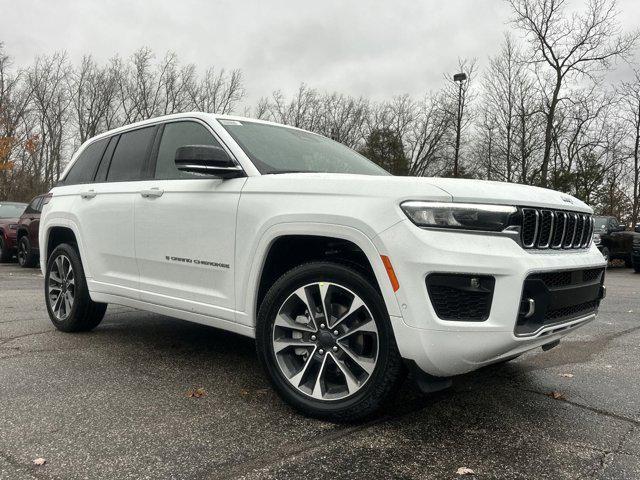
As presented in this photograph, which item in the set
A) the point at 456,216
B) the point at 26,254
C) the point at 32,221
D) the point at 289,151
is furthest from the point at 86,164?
the point at 26,254

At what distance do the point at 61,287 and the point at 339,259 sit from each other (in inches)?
126

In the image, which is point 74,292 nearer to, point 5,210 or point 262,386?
point 262,386

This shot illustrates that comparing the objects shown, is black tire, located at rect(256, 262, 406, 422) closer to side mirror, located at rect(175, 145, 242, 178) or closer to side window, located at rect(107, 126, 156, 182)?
side mirror, located at rect(175, 145, 242, 178)

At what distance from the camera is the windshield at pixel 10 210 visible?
13828 mm

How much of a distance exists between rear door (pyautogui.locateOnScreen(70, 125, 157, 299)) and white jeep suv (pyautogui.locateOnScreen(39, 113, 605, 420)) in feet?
0.07

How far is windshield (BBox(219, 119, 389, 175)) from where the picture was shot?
135 inches

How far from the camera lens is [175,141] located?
13.0 feet

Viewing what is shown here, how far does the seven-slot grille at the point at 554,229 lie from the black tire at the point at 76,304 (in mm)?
3648

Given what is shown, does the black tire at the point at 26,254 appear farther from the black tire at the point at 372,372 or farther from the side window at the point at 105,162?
the black tire at the point at 372,372

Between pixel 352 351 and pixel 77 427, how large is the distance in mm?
1431

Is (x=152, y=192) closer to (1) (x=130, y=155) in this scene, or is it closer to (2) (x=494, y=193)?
(1) (x=130, y=155)

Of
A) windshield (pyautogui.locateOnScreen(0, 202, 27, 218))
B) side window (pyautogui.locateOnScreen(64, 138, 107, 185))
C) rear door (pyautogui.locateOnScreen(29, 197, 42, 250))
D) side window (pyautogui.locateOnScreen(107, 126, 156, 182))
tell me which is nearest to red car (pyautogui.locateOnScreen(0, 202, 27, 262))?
windshield (pyautogui.locateOnScreen(0, 202, 27, 218))

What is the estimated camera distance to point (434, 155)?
1772 inches

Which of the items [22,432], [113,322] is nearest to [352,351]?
[22,432]
